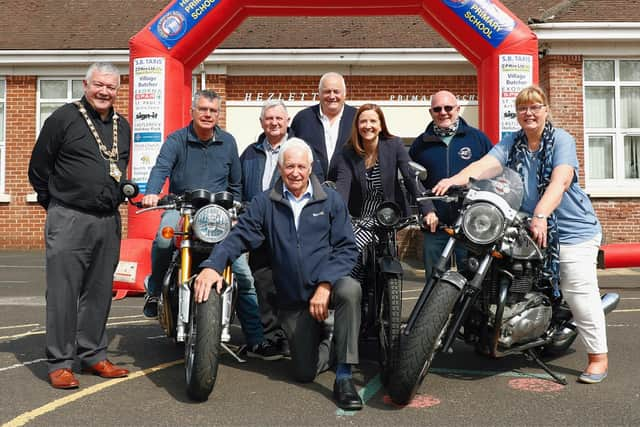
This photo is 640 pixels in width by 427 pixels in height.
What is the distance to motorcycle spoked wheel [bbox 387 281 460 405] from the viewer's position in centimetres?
369

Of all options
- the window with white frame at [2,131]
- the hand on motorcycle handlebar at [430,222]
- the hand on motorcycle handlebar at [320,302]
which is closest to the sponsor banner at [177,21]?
the hand on motorcycle handlebar at [430,222]

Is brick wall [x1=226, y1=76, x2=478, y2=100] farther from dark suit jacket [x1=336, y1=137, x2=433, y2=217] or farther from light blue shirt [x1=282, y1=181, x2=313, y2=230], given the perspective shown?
light blue shirt [x1=282, y1=181, x2=313, y2=230]

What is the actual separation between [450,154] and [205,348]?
252 cm

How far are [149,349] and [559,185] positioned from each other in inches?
133

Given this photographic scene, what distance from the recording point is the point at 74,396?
4016mm

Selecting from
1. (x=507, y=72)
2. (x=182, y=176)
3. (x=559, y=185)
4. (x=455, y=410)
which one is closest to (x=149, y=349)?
(x=182, y=176)

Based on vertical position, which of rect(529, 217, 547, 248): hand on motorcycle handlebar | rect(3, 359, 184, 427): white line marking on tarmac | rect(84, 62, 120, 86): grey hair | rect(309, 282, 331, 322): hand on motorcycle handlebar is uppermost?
rect(84, 62, 120, 86): grey hair

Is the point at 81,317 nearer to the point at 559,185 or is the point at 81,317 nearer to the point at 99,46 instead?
the point at 559,185

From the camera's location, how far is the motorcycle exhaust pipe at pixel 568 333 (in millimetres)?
4668

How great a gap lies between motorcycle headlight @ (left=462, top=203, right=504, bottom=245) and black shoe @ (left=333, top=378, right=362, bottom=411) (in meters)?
1.12

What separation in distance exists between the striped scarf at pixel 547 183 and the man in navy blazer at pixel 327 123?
1.47 meters

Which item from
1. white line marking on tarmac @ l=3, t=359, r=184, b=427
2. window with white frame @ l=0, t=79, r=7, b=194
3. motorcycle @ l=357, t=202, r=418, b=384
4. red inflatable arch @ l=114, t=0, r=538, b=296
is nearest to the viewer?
white line marking on tarmac @ l=3, t=359, r=184, b=427

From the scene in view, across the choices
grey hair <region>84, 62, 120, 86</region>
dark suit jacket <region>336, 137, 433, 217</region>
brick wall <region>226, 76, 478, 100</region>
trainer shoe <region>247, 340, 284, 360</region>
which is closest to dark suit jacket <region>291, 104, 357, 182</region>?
dark suit jacket <region>336, 137, 433, 217</region>

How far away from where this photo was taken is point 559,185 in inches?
163
